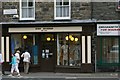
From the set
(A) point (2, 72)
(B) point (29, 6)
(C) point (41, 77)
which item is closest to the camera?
(C) point (41, 77)

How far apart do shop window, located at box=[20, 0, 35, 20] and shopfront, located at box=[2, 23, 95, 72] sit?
2.37 feet

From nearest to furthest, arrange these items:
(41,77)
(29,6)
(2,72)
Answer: (41,77), (2,72), (29,6)

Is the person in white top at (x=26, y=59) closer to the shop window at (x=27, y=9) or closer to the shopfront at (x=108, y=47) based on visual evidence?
the shop window at (x=27, y=9)

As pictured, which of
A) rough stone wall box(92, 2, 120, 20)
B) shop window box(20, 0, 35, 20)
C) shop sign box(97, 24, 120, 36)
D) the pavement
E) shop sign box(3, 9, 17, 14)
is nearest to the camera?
the pavement

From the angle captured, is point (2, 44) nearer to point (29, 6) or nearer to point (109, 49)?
point (29, 6)

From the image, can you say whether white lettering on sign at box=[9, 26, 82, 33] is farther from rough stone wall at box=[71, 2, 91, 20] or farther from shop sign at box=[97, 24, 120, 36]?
shop sign at box=[97, 24, 120, 36]

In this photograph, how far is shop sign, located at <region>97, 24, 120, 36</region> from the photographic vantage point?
23.3 meters

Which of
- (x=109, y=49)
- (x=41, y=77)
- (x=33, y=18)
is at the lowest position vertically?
(x=41, y=77)

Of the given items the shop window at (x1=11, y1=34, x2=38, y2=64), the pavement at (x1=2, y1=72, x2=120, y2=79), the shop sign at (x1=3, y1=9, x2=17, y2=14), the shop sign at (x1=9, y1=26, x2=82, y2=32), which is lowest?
the pavement at (x1=2, y1=72, x2=120, y2=79)

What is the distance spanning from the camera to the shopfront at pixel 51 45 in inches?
926

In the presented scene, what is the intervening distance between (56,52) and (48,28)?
1.79m

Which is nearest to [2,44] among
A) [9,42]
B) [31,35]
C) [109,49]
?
[9,42]

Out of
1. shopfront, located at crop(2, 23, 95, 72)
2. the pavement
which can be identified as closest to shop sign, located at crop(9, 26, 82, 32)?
shopfront, located at crop(2, 23, 95, 72)

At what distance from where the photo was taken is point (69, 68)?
23891 mm
